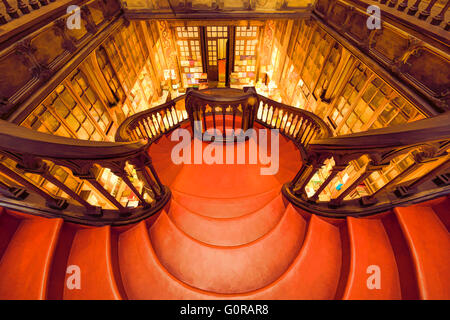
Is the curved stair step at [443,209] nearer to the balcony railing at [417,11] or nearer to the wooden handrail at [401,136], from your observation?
the wooden handrail at [401,136]

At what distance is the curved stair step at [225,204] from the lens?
305 cm

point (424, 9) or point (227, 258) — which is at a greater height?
point (424, 9)

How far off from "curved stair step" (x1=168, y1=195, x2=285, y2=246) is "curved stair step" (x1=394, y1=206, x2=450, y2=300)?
4.53 ft

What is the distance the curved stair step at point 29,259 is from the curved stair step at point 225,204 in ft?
5.34

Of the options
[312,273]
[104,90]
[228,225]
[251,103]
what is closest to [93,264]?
[228,225]

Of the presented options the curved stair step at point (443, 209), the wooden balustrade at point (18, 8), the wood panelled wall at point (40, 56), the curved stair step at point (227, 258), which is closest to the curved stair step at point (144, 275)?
the curved stair step at point (227, 258)

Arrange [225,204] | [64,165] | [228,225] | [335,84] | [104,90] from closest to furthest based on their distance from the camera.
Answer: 1. [64,165]
2. [228,225]
3. [225,204]
4. [335,84]
5. [104,90]

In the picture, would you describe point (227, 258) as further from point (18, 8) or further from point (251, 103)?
point (18, 8)

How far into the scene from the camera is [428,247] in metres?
1.73

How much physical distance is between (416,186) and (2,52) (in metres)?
6.14

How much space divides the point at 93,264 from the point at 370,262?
2.81 metres

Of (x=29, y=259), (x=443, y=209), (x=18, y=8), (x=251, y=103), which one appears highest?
(x=18, y=8)
